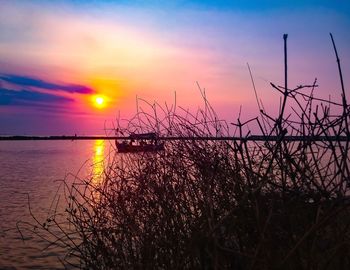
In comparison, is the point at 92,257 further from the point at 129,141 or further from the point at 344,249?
the point at 344,249

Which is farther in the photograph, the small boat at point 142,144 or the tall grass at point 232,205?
the small boat at point 142,144

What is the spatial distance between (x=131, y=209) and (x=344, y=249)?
3.79m

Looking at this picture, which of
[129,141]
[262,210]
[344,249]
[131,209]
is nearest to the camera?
[344,249]

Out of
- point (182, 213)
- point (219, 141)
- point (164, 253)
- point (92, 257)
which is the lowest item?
point (92, 257)

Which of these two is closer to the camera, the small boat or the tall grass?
the tall grass

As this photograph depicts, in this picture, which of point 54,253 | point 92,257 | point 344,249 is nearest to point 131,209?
point 92,257

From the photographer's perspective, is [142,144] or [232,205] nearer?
[232,205]

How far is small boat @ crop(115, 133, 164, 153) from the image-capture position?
748 cm

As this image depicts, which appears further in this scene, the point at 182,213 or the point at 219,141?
the point at 219,141

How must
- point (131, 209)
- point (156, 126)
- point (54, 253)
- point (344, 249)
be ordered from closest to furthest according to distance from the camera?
point (344, 249) < point (131, 209) < point (156, 126) < point (54, 253)

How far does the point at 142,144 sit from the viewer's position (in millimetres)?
8156

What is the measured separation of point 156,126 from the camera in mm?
7781

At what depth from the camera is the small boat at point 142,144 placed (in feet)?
24.6

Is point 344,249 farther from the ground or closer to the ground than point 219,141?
closer to the ground
